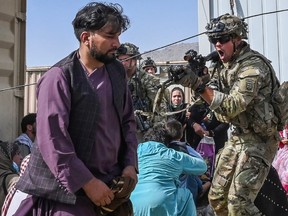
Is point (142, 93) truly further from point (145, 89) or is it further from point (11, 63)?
point (11, 63)

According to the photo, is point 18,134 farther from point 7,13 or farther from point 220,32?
point 220,32

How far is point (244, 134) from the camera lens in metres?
3.77

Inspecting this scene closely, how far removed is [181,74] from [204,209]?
228cm

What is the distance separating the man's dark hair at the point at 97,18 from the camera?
2.41 metres

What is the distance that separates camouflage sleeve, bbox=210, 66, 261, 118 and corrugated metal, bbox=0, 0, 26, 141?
8.83 feet

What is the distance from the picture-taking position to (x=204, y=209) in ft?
17.6

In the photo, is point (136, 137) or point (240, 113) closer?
point (136, 137)

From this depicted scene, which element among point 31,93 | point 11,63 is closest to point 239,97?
point 11,63

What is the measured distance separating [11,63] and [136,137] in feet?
10.8

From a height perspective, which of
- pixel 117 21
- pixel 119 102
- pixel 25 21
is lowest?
pixel 119 102

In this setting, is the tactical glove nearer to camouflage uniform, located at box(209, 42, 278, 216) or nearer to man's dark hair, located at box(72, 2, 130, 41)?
camouflage uniform, located at box(209, 42, 278, 216)

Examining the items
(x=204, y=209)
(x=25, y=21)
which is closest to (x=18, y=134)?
(x=25, y=21)

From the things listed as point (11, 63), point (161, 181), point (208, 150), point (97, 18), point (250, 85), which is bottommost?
point (161, 181)

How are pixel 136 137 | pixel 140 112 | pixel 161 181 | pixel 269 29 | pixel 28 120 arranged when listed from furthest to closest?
pixel 269 29 < pixel 28 120 < pixel 140 112 < pixel 161 181 < pixel 136 137
